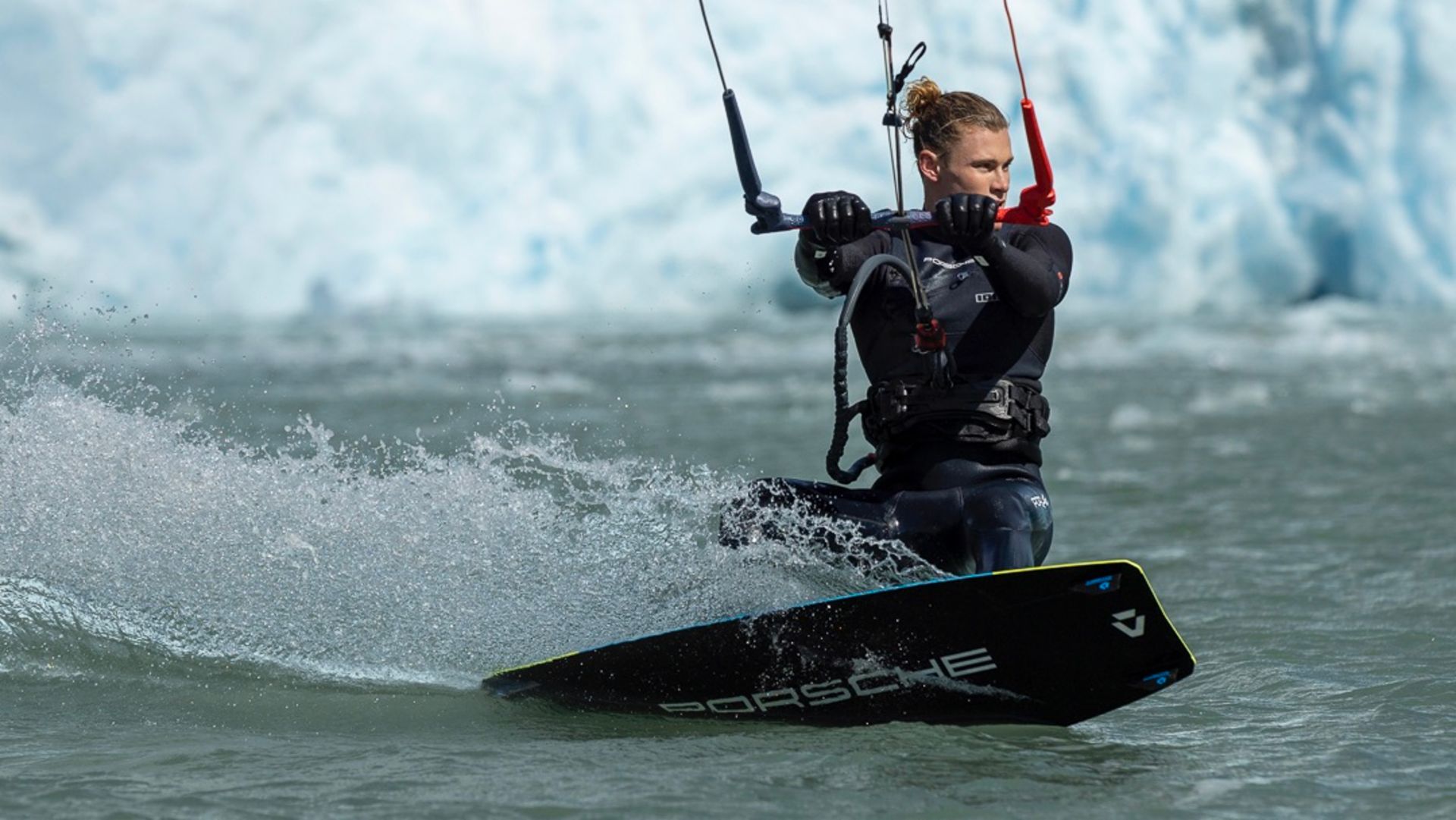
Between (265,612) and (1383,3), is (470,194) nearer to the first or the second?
(1383,3)

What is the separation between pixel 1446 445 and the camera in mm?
11031

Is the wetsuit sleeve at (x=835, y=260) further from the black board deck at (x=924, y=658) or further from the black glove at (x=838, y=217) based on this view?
the black board deck at (x=924, y=658)

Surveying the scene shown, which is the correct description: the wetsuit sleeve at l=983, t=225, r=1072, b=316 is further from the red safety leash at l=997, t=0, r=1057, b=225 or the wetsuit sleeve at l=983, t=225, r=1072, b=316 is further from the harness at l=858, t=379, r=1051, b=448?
the harness at l=858, t=379, r=1051, b=448

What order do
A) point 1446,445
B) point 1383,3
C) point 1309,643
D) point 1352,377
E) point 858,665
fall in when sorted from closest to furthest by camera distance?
point 858,665 → point 1309,643 → point 1446,445 → point 1352,377 → point 1383,3

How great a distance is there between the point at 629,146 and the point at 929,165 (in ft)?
79.4

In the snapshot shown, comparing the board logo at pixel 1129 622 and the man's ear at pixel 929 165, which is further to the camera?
the man's ear at pixel 929 165

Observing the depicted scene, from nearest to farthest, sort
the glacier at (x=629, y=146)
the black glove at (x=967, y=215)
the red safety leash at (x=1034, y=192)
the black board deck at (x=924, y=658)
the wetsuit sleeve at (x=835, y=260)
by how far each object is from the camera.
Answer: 1. the black glove at (x=967, y=215)
2. the black board deck at (x=924, y=658)
3. the red safety leash at (x=1034, y=192)
4. the wetsuit sleeve at (x=835, y=260)
5. the glacier at (x=629, y=146)

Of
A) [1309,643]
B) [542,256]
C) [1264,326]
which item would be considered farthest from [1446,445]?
[542,256]

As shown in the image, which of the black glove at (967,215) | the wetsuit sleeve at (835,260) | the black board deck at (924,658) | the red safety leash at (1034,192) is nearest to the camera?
the black glove at (967,215)

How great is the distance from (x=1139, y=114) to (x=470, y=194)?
37.2ft

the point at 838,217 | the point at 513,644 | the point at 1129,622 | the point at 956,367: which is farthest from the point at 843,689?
the point at 838,217

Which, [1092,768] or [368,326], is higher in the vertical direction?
[368,326]

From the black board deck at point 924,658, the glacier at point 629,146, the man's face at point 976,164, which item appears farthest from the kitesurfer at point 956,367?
the glacier at point 629,146

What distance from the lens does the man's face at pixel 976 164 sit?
12.9 ft
